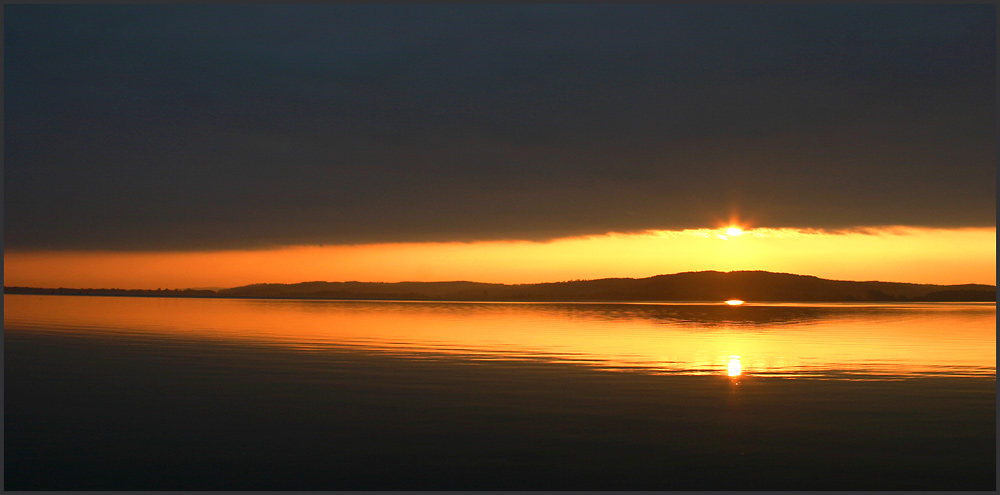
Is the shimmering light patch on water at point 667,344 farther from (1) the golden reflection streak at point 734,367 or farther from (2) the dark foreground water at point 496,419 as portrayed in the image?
(2) the dark foreground water at point 496,419

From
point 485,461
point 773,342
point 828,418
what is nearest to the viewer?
point 485,461

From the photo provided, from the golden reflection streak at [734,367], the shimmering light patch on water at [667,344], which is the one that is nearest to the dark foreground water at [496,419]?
the golden reflection streak at [734,367]

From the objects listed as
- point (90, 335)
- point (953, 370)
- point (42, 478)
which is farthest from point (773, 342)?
point (90, 335)

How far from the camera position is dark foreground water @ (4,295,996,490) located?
12641mm

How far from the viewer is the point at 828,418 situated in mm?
17188

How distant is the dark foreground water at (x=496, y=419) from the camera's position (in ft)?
41.5

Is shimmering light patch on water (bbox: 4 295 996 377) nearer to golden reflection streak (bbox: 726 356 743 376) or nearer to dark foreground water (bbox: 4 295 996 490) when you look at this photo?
golden reflection streak (bbox: 726 356 743 376)

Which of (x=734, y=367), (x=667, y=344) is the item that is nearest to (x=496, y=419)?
(x=734, y=367)

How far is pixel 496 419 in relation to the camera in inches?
661

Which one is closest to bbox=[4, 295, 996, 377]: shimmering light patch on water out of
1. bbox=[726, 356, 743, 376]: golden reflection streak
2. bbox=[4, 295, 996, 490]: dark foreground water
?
bbox=[726, 356, 743, 376]: golden reflection streak

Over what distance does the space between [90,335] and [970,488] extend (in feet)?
134

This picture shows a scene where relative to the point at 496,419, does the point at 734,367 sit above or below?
above

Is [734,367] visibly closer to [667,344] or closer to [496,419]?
[667,344]

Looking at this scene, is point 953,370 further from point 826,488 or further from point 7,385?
point 7,385
